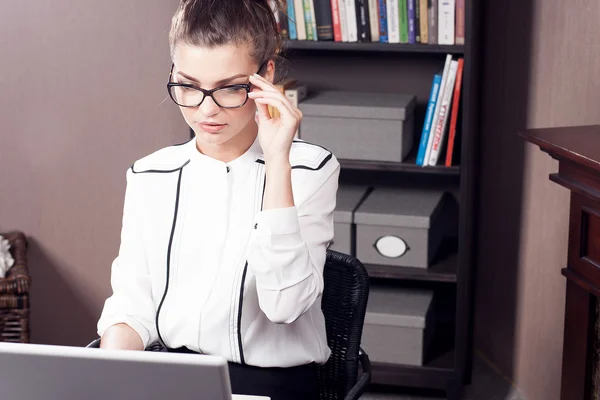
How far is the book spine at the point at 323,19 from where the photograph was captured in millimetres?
2709

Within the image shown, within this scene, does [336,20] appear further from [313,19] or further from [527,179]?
[527,179]

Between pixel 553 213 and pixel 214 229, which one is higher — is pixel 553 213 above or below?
below

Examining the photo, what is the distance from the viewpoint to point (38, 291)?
3205mm

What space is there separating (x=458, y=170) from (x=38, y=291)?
1575mm

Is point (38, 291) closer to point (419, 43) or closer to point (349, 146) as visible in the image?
point (349, 146)

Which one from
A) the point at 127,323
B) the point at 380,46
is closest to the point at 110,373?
the point at 127,323

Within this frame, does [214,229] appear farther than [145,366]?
Yes

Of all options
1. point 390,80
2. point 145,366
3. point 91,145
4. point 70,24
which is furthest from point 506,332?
point 145,366

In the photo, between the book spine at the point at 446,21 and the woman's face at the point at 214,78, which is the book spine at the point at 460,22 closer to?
the book spine at the point at 446,21

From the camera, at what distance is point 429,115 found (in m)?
Result: 2.72

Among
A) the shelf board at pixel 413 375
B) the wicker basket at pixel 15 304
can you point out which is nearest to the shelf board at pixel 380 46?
the shelf board at pixel 413 375

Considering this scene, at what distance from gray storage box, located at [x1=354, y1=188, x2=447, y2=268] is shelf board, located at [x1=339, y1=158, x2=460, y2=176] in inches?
5.4

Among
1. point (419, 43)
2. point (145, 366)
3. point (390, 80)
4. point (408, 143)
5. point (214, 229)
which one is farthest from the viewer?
point (390, 80)

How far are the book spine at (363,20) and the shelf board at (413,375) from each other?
1057 millimetres
